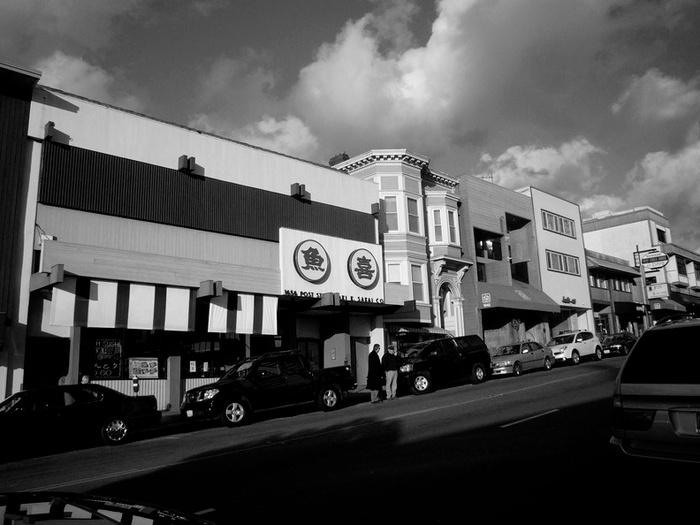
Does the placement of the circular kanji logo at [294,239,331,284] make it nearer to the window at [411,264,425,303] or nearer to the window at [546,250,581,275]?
the window at [411,264,425,303]

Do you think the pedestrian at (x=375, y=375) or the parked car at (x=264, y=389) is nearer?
the parked car at (x=264, y=389)

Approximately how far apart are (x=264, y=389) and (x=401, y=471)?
8430 mm

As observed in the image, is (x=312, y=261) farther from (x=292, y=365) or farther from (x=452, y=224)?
(x=452, y=224)

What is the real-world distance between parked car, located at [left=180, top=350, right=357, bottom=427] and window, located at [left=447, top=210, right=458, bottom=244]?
16.4 meters

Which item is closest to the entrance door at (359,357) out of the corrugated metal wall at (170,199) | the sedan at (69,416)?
the corrugated metal wall at (170,199)

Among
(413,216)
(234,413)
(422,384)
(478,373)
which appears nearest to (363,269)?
(413,216)

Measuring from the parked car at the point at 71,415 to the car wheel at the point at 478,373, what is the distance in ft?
38.3

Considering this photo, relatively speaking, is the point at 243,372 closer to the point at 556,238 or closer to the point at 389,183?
the point at 389,183

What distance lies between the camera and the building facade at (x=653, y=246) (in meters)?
56.1

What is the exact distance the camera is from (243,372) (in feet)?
50.3

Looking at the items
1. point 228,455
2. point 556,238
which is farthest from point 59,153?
point 556,238

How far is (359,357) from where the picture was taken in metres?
26.1

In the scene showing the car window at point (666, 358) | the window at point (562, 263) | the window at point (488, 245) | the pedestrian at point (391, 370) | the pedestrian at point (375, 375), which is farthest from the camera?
the window at point (562, 263)

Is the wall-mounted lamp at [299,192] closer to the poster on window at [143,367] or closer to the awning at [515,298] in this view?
the poster on window at [143,367]
